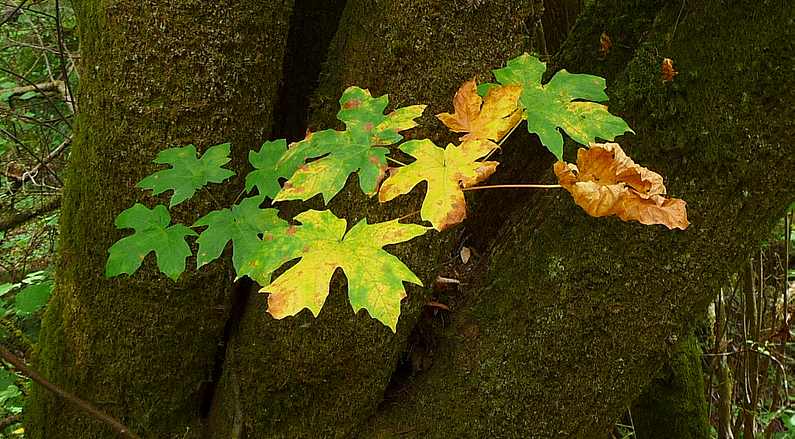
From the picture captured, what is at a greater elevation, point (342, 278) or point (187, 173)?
point (187, 173)

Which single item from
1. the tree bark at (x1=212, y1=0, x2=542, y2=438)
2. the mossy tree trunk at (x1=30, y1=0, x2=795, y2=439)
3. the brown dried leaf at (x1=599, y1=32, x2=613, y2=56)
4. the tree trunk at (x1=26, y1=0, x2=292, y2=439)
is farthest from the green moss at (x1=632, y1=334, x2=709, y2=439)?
the tree trunk at (x1=26, y1=0, x2=292, y2=439)

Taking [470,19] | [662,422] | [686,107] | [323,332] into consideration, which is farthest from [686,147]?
[662,422]

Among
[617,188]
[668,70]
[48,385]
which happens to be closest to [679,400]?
[668,70]

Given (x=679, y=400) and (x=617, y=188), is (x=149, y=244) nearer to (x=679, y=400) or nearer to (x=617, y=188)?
(x=617, y=188)

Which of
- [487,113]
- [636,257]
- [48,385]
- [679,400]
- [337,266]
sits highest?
[487,113]

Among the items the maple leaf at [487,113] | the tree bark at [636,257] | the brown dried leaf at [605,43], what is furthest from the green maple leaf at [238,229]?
the brown dried leaf at [605,43]

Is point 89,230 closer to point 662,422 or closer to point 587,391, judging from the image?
point 587,391
